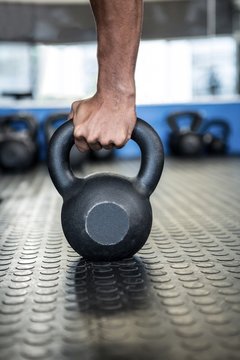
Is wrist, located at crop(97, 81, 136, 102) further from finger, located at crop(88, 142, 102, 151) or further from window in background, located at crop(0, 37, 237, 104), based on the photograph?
window in background, located at crop(0, 37, 237, 104)

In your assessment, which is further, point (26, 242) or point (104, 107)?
point (26, 242)

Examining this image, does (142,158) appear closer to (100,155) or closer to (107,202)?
(107,202)

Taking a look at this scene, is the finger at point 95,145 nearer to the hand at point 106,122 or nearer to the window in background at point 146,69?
the hand at point 106,122

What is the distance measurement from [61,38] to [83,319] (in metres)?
5.45

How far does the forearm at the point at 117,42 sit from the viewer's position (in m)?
0.96

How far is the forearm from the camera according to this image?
3.16ft

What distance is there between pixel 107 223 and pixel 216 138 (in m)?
3.05

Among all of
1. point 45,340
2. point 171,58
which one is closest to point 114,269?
point 45,340

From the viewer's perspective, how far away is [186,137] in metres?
3.64

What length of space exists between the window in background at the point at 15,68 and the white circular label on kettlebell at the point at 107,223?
5.42 meters

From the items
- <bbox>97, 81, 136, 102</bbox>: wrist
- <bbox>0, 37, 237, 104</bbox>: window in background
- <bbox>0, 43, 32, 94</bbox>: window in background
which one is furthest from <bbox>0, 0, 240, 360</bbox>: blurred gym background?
<bbox>0, 37, 237, 104</bbox>: window in background

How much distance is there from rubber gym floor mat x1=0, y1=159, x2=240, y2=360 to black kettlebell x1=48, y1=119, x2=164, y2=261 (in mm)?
47

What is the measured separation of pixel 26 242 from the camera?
50.4 inches

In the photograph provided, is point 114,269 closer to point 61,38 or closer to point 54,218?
point 54,218
